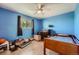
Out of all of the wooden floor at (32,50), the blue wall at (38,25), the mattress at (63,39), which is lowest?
the wooden floor at (32,50)

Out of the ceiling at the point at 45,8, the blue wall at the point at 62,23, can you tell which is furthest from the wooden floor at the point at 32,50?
the ceiling at the point at 45,8

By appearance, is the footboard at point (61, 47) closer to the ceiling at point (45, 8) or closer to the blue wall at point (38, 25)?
the blue wall at point (38, 25)

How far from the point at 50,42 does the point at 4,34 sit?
0.89 m

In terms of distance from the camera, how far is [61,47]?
1482mm

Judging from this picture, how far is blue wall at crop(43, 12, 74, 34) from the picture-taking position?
1479 millimetres

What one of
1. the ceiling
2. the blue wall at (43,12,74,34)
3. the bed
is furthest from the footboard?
the ceiling

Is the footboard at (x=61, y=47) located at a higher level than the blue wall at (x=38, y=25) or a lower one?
lower

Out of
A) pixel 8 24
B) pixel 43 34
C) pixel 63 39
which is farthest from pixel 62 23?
pixel 8 24

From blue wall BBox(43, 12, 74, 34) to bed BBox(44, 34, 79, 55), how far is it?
116mm

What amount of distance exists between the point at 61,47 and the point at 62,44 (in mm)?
63

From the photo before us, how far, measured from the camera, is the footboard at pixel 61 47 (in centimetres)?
137

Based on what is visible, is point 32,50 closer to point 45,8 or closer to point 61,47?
point 61,47

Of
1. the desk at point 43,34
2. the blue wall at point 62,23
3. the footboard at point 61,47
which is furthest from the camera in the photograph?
the desk at point 43,34

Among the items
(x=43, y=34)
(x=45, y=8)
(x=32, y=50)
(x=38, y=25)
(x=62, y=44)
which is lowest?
(x=32, y=50)
